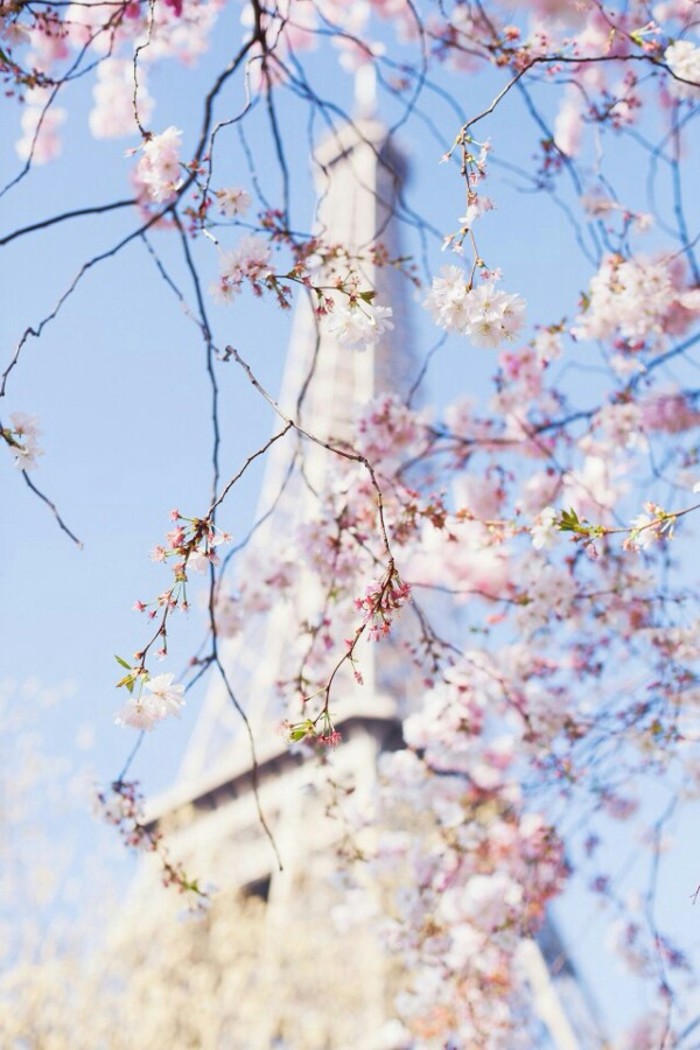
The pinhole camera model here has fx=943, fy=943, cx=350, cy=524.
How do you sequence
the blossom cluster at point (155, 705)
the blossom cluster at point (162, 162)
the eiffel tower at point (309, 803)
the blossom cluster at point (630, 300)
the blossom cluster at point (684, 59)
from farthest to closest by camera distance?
1. the eiffel tower at point (309, 803)
2. the blossom cluster at point (630, 300)
3. the blossom cluster at point (684, 59)
4. the blossom cluster at point (162, 162)
5. the blossom cluster at point (155, 705)

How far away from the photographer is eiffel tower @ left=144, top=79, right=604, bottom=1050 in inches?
303

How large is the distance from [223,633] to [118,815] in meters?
0.85

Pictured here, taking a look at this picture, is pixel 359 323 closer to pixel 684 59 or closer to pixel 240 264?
pixel 240 264

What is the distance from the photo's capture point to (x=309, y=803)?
38.2 ft

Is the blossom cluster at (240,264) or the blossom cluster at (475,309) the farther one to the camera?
the blossom cluster at (240,264)

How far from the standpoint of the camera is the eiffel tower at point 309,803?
25.2ft

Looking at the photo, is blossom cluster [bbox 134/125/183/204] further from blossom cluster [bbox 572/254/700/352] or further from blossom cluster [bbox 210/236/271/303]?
blossom cluster [bbox 572/254/700/352]

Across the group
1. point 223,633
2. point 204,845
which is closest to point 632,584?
point 223,633

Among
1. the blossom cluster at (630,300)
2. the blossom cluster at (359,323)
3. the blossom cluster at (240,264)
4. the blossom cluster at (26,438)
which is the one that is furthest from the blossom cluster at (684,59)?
the blossom cluster at (26,438)

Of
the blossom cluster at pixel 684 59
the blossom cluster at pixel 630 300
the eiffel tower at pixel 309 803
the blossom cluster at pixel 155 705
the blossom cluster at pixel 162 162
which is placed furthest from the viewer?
the eiffel tower at pixel 309 803

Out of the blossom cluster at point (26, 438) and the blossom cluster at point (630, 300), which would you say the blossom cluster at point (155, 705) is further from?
the blossom cluster at point (630, 300)

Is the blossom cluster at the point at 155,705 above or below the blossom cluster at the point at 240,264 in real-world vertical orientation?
below

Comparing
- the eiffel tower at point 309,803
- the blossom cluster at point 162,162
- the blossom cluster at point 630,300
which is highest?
the eiffel tower at point 309,803

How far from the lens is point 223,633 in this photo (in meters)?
2.84
